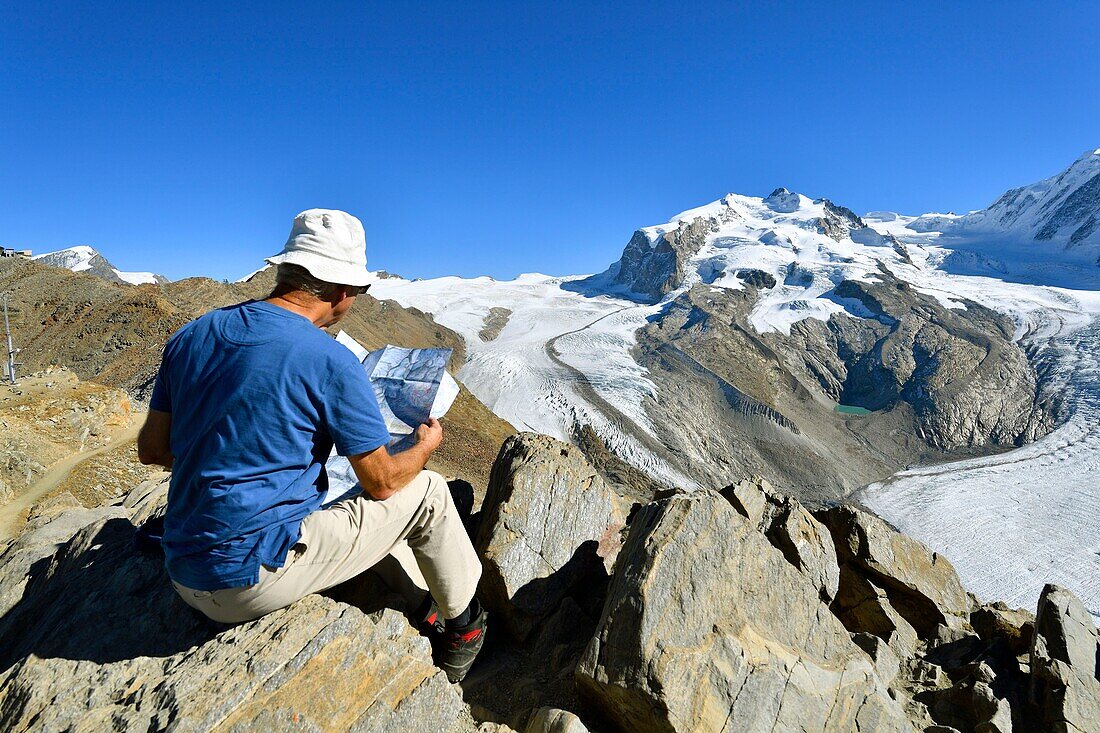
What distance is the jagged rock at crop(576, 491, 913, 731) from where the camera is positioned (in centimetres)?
362

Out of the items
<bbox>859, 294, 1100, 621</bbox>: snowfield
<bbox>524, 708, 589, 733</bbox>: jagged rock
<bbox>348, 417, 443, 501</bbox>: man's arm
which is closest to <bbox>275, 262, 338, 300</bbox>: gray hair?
<bbox>348, 417, 443, 501</bbox>: man's arm

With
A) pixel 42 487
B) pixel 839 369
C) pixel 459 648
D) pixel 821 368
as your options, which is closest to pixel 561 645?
pixel 459 648

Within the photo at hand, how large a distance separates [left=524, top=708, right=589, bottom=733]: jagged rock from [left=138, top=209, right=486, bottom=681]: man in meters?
1.59

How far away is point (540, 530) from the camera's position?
5.39 metres

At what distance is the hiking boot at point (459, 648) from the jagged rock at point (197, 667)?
379mm

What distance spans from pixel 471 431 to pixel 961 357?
8107 cm

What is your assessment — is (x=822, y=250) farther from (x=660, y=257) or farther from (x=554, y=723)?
(x=554, y=723)

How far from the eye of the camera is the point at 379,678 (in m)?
3.04

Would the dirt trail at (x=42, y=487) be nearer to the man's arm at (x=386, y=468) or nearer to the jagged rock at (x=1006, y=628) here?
the man's arm at (x=386, y=468)

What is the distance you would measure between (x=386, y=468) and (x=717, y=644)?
2825mm

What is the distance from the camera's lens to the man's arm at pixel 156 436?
289 cm

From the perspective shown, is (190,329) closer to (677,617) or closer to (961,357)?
(677,617)

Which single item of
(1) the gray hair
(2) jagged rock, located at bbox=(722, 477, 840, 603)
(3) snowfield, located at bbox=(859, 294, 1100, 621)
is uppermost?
(1) the gray hair

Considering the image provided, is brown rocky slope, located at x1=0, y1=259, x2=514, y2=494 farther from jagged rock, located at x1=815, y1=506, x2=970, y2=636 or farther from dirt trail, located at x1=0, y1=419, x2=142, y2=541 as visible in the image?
jagged rock, located at x1=815, y1=506, x2=970, y2=636
